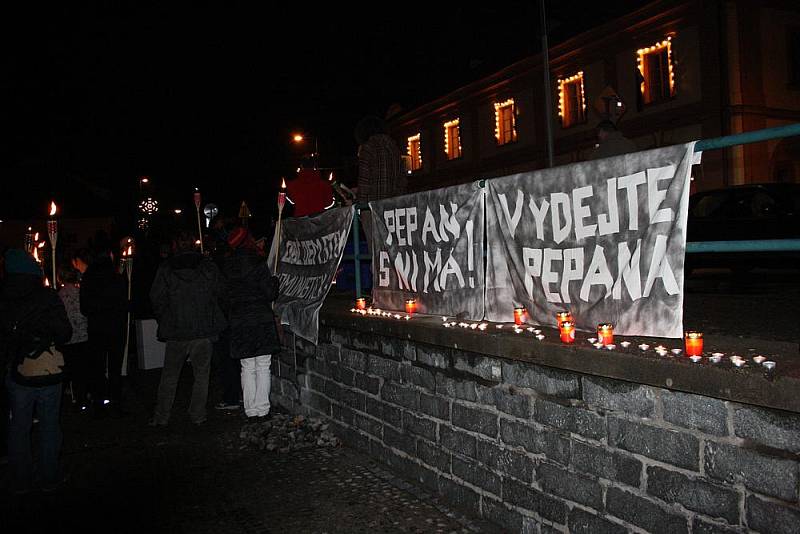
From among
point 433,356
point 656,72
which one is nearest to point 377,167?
point 433,356

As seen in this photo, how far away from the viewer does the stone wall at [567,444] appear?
9.36 ft

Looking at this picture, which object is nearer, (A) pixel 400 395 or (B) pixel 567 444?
(B) pixel 567 444

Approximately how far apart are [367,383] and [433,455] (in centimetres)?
Result: 123

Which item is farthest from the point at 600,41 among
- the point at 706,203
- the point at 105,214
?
the point at 105,214

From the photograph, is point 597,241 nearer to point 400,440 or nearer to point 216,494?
point 400,440

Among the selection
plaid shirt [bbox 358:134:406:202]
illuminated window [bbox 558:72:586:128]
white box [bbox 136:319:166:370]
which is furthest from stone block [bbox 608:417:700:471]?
illuminated window [bbox 558:72:586:128]

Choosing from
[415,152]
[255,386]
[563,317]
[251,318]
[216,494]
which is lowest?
[216,494]

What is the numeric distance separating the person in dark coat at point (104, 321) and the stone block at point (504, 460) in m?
5.60

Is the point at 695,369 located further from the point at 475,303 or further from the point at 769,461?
the point at 475,303

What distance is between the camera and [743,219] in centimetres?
1148

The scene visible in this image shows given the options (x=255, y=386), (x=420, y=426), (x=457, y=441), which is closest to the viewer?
(x=457, y=441)

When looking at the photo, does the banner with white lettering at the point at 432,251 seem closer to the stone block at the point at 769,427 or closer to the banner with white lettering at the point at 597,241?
the banner with white lettering at the point at 597,241

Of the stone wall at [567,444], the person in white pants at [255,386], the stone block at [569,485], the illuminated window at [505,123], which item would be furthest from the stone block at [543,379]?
the illuminated window at [505,123]

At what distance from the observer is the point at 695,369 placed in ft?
9.80
